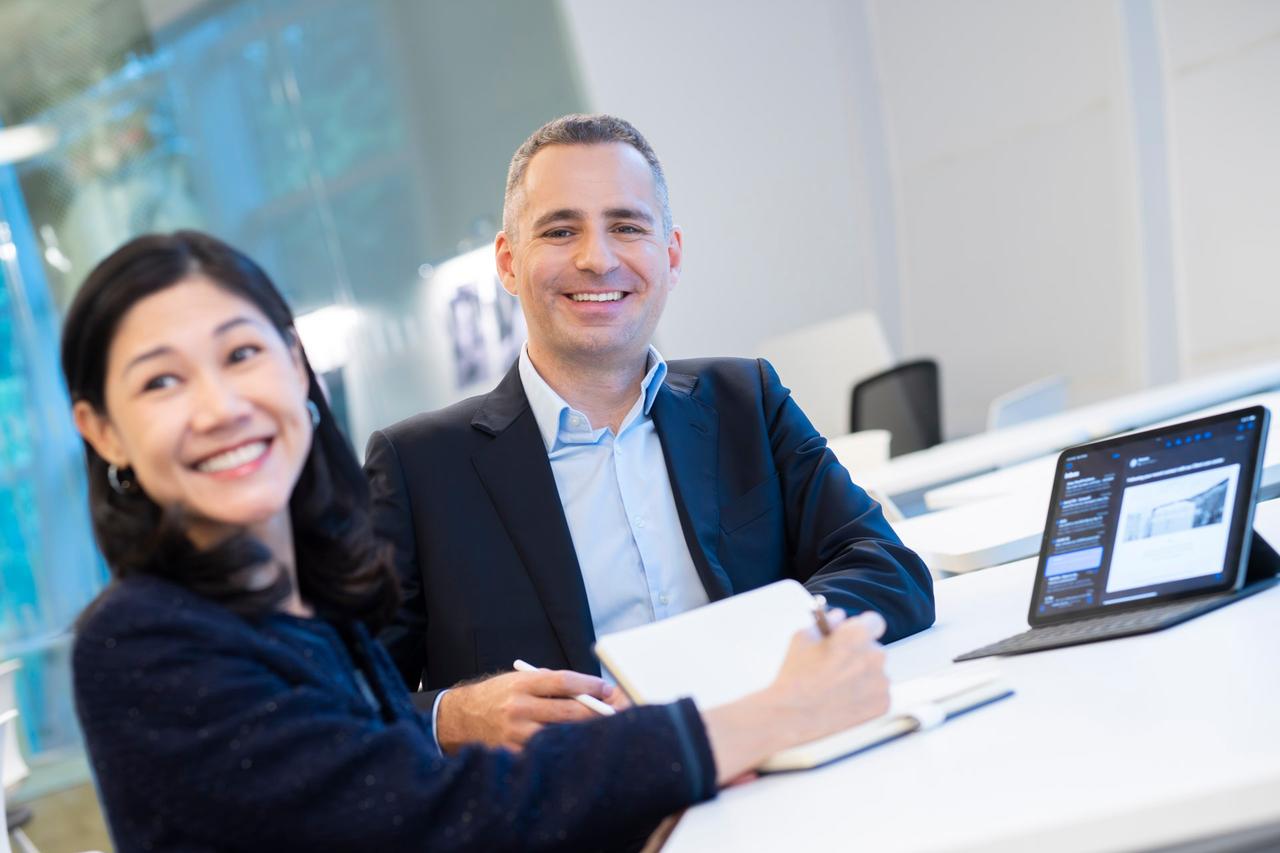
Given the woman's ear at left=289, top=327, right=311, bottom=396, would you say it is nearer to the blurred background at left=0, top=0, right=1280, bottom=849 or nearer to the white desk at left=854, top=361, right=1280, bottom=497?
the white desk at left=854, top=361, right=1280, bottom=497

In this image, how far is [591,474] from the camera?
2.19 metres

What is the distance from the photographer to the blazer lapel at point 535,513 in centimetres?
204

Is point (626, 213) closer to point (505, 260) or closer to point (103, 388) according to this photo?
point (505, 260)

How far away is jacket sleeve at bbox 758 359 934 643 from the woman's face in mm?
872

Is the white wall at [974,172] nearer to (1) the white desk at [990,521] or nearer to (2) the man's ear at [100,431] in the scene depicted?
(1) the white desk at [990,521]

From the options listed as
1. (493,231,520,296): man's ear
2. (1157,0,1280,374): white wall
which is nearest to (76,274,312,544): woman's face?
(493,231,520,296): man's ear

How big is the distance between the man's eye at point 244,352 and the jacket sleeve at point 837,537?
2.96ft

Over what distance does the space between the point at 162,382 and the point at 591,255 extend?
106cm

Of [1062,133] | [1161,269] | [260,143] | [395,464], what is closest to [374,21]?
[260,143]

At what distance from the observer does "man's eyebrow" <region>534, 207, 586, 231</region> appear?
2.23 meters

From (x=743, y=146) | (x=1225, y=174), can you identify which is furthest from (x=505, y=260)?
(x=743, y=146)

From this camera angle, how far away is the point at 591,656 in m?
2.04

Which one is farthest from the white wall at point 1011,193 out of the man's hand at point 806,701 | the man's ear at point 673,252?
the man's hand at point 806,701

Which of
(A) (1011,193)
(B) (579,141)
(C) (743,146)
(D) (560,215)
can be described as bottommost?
(A) (1011,193)
